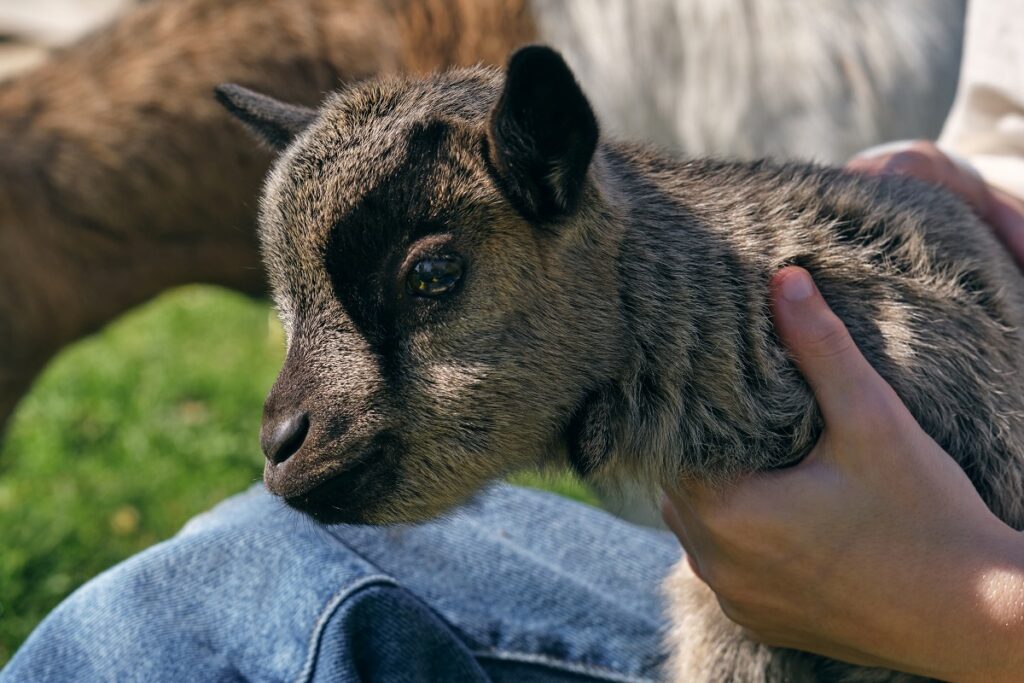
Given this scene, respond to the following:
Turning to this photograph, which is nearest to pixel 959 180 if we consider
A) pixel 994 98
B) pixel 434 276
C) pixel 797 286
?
pixel 994 98

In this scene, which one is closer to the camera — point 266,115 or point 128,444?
point 266,115

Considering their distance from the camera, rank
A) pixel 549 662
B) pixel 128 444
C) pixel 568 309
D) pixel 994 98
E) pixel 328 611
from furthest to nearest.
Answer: pixel 128 444
pixel 994 98
pixel 549 662
pixel 328 611
pixel 568 309

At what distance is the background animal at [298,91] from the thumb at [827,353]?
2563 mm

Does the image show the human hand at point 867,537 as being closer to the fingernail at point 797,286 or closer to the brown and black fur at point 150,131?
the fingernail at point 797,286

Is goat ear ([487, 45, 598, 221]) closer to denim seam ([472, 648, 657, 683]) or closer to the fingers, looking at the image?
the fingers

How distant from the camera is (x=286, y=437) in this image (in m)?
1.95

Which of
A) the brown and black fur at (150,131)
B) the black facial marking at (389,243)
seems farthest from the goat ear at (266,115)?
the brown and black fur at (150,131)

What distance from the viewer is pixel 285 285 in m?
2.05

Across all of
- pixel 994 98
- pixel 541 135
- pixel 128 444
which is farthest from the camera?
pixel 128 444

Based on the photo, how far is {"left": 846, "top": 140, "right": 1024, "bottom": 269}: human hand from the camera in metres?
2.55

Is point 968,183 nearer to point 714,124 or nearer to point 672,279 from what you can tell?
point 672,279

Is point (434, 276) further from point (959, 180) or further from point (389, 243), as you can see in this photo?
point (959, 180)

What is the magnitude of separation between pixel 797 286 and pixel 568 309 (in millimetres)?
397

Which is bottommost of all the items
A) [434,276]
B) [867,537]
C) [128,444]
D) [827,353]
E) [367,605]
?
[128,444]
